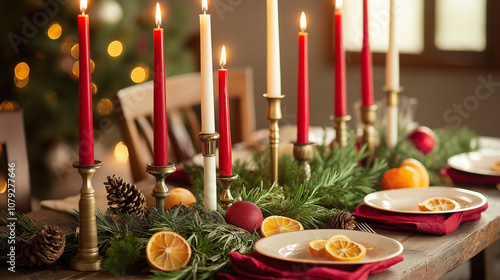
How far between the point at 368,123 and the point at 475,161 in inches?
11.5

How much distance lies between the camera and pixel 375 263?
0.77 meters

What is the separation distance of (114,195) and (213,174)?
0.16 m

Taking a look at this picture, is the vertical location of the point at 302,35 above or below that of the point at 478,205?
above

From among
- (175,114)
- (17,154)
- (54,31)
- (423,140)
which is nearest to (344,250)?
(423,140)

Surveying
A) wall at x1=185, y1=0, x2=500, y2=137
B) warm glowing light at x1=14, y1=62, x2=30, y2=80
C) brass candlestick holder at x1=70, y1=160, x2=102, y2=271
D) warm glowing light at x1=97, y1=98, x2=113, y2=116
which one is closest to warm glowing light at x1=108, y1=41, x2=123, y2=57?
warm glowing light at x1=97, y1=98, x2=113, y2=116

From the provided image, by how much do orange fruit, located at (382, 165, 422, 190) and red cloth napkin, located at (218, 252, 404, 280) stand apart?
0.41 meters

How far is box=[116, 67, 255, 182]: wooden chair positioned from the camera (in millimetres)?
1636

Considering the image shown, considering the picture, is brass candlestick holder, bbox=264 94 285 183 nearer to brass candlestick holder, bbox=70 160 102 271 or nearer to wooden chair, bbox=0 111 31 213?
brass candlestick holder, bbox=70 160 102 271

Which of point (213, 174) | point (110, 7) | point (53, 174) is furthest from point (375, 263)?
point (53, 174)

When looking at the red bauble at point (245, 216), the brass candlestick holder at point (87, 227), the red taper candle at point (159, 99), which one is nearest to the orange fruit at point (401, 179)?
the red bauble at point (245, 216)

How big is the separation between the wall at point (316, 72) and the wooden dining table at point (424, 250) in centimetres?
216

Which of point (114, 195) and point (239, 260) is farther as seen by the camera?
point (114, 195)

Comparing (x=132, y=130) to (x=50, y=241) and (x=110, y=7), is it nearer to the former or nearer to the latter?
(x=50, y=241)

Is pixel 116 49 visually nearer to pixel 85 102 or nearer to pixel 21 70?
pixel 21 70
